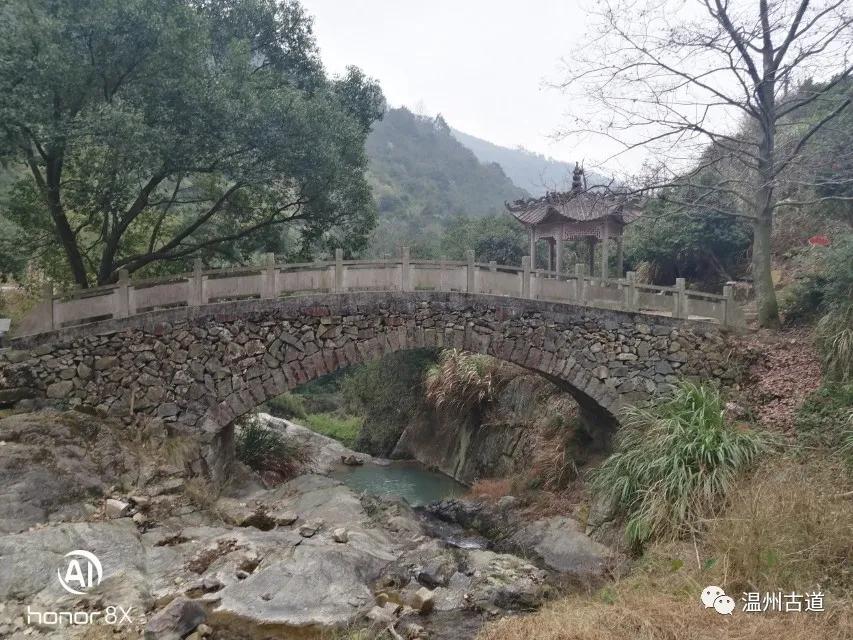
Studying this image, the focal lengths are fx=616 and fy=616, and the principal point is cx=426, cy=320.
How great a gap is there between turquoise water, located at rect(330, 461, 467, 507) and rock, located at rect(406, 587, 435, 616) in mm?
7673

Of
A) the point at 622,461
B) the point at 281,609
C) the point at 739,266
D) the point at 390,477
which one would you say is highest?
the point at 739,266

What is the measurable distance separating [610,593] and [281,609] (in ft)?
12.2

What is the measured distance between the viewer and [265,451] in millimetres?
15406

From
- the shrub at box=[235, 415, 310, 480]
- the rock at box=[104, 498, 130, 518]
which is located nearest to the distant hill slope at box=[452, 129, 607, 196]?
the shrub at box=[235, 415, 310, 480]

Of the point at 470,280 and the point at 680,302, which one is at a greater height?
the point at 470,280

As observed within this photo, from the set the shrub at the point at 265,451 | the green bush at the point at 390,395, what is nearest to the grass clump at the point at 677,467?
the shrub at the point at 265,451

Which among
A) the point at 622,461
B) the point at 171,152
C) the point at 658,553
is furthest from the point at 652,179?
the point at 171,152

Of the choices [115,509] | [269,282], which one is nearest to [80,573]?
[115,509]

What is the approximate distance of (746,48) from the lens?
1102 centimetres

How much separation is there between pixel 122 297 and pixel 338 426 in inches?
635

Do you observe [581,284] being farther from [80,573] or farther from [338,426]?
[338,426]

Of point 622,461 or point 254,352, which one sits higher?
point 254,352

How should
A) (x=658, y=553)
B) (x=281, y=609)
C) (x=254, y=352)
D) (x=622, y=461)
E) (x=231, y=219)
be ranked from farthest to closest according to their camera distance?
1. (x=231, y=219)
2. (x=254, y=352)
3. (x=622, y=461)
4. (x=658, y=553)
5. (x=281, y=609)

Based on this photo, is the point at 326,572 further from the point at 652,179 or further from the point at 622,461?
the point at 652,179
